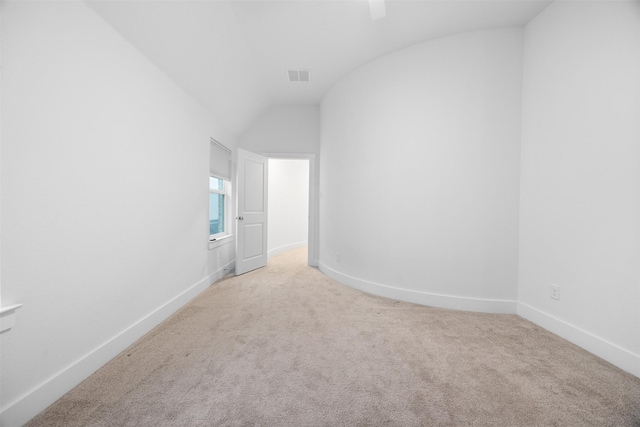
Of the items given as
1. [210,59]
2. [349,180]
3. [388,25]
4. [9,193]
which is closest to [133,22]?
[210,59]

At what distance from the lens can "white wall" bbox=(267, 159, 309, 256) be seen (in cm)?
554

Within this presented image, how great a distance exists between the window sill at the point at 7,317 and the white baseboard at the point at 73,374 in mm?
362

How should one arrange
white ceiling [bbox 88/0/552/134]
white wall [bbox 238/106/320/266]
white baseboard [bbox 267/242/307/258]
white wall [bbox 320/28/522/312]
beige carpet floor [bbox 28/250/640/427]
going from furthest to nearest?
white baseboard [bbox 267/242/307/258] → white wall [bbox 238/106/320/266] → white wall [bbox 320/28/522/312] → white ceiling [bbox 88/0/552/134] → beige carpet floor [bbox 28/250/640/427]

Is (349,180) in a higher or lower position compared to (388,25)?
lower

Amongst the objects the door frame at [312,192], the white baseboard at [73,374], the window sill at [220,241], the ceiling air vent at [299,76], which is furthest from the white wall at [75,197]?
the door frame at [312,192]

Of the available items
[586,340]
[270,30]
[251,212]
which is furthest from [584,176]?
[251,212]

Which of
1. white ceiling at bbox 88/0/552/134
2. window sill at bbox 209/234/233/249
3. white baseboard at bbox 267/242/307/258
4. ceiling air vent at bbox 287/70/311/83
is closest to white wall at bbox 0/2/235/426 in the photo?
white ceiling at bbox 88/0/552/134

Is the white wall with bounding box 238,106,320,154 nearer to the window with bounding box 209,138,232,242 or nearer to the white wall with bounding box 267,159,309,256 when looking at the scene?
the window with bounding box 209,138,232,242

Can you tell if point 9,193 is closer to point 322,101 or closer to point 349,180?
point 349,180

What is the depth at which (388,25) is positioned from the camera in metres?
2.34

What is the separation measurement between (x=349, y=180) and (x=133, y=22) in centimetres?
254

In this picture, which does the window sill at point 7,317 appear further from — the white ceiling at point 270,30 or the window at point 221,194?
the window at point 221,194

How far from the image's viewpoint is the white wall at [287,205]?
5543 millimetres

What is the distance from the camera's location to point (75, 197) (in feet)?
4.54
